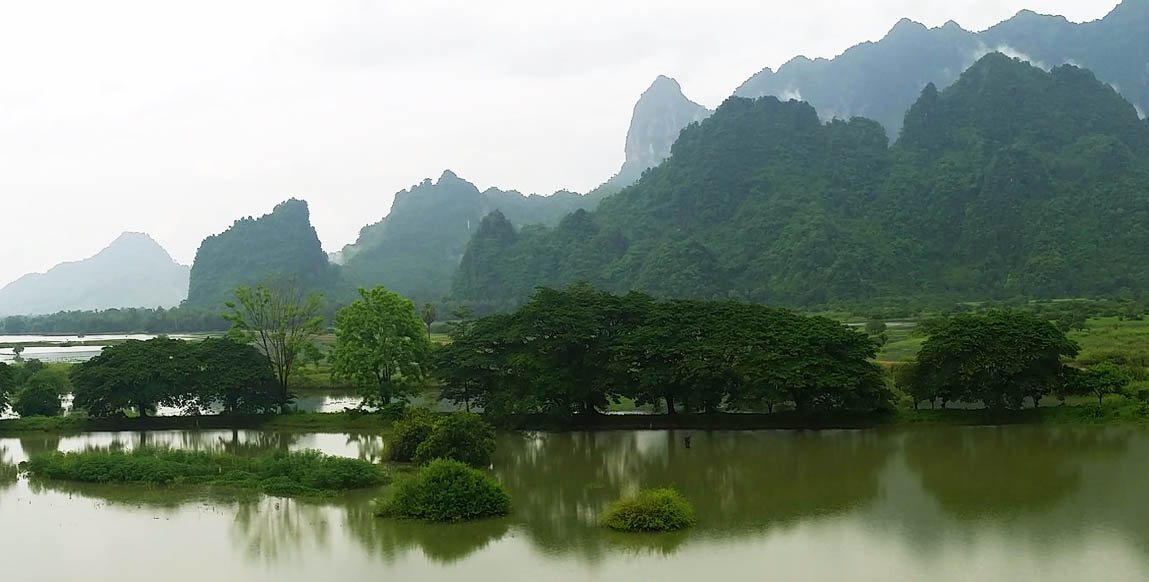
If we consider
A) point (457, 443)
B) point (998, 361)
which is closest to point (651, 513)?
point (457, 443)

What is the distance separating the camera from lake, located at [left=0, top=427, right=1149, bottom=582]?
11172 mm

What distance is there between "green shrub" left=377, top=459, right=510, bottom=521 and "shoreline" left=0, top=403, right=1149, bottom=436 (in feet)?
27.6

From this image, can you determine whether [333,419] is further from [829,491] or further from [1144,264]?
[1144,264]

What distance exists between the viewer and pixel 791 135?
94.4 meters

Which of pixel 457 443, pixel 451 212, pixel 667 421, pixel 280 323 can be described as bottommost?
pixel 667 421

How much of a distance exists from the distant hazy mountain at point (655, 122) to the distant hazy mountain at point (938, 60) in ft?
37.7

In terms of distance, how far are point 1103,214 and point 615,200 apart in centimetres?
5033

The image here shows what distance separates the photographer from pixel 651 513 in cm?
1292

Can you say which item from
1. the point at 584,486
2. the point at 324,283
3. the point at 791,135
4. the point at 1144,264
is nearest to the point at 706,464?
the point at 584,486

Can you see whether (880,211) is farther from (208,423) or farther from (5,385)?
(5,385)

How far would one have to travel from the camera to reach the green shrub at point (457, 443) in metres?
17.7

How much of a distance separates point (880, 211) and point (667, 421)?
63.3 meters

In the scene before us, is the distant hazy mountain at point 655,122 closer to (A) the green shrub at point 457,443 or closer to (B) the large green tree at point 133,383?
(B) the large green tree at point 133,383

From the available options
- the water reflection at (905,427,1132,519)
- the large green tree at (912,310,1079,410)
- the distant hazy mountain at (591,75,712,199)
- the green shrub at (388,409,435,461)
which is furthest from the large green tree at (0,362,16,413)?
the distant hazy mountain at (591,75,712,199)
